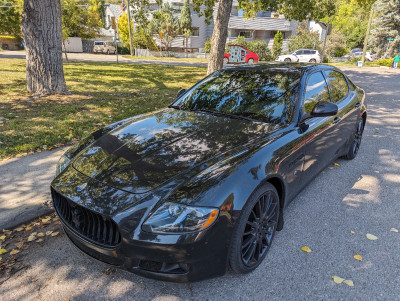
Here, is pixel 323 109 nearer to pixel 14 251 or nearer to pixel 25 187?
pixel 14 251

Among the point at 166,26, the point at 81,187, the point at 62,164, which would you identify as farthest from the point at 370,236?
the point at 166,26

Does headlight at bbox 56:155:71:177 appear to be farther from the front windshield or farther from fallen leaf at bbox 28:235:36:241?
the front windshield

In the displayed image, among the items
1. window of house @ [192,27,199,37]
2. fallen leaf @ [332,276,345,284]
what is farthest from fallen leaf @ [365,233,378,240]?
window of house @ [192,27,199,37]

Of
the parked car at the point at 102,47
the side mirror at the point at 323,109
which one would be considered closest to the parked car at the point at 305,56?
the parked car at the point at 102,47

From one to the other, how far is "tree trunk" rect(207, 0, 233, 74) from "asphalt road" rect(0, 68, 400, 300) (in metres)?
6.59

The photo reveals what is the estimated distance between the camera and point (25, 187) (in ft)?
11.8

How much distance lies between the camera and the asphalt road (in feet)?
6.97

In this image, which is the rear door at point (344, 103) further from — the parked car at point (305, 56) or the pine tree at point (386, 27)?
the pine tree at point (386, 27)

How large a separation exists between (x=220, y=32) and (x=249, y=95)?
6.33 meters

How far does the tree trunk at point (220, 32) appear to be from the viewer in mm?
8430

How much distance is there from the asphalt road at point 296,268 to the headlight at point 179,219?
2.12 feet

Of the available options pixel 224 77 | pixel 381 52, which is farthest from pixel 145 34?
pixel 224 77

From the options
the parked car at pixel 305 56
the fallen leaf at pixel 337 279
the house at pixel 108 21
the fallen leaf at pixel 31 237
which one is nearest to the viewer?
the fallen leaf at pixel 337 279

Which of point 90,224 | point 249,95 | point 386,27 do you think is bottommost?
point 90,224
